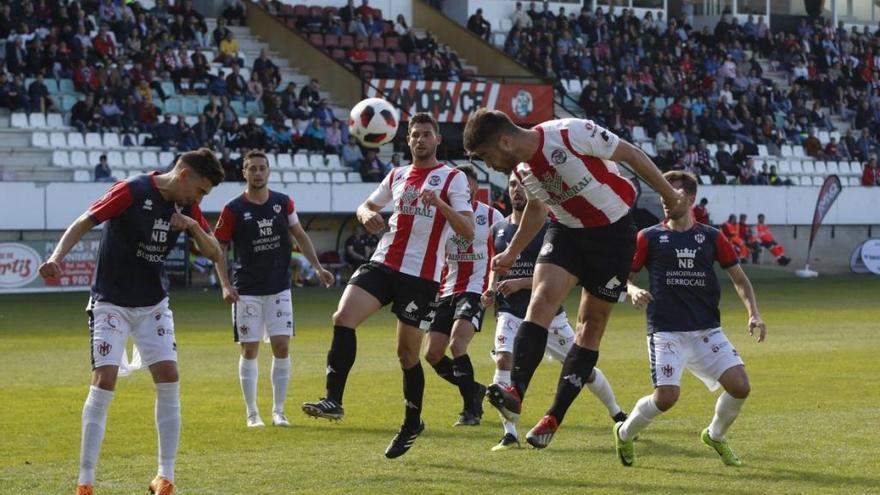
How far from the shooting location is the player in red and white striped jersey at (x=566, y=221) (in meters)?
8.71

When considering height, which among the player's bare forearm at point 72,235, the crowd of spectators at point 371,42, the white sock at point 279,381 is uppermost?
the player's bare forearm at point 72,235

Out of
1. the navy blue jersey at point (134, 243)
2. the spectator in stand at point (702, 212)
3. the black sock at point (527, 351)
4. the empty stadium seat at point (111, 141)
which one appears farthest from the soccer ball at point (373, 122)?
the spectator in stand at point (702, 212)

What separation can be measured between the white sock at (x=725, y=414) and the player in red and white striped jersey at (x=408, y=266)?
6.51ft

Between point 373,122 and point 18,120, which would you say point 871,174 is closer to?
point 18,120

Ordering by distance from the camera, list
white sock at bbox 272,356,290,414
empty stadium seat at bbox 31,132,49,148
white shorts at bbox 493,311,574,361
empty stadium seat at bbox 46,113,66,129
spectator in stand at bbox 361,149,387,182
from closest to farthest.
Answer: white shorts at bbox 493,311,574,361 → white sock at bbox 272,356,290,414 → empty stadium seat at bbox 31,132,49,148 → empty stadium seat at bbox 46,113,66,129 → spectator in stand at bbox 361,149,387,182

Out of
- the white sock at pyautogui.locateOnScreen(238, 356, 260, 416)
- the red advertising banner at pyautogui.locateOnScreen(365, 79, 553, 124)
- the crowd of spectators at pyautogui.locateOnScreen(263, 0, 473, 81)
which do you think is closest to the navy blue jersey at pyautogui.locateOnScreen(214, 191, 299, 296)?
the white sock at pyautogui.locateOnScreen(238, 356, 260, 416)

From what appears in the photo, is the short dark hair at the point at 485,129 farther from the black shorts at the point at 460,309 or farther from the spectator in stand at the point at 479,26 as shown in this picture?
the spectator in stand at the point at 479,26

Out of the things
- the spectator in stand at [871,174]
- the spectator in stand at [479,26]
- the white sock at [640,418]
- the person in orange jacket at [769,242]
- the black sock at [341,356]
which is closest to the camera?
the white sock at [640,418]

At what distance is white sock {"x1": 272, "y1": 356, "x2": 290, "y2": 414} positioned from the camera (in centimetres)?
1268

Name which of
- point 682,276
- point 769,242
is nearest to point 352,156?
point 769,242

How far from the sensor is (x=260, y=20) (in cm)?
4175

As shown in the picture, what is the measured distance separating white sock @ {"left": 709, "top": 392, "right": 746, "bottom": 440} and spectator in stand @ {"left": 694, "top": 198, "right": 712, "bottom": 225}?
2624cm

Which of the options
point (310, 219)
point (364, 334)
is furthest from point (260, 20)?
point (364, 334)

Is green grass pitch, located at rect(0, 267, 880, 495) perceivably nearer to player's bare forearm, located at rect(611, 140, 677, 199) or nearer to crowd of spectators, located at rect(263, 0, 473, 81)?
player's bare forearm, located at rect(611, 140, 677, 199)
